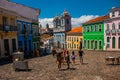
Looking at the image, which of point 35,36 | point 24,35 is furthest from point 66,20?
point 24,35

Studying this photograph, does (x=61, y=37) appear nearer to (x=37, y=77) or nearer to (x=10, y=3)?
(x=10, y=3)

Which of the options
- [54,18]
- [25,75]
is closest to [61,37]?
[54,18]

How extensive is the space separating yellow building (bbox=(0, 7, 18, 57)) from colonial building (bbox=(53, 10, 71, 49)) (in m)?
39.1

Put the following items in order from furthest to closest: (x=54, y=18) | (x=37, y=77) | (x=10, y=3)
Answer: (x=54, y=18)
(x=10, y=3)
(x=37, y=77)

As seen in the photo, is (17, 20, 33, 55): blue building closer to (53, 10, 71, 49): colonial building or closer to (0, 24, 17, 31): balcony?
(0, 24, 17, 31): balcony

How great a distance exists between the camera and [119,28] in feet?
119

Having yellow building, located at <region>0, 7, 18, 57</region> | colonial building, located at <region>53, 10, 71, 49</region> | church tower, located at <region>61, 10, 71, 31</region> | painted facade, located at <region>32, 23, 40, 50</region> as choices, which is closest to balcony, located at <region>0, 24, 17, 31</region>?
yellow building, located at <region>0, 7, 18, 57</region>

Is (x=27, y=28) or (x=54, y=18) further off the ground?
(x=54, y=18)

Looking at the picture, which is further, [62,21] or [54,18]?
[54,18]

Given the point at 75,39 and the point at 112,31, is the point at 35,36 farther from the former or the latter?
the point at 75,39

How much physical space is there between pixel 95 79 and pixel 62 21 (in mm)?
58284

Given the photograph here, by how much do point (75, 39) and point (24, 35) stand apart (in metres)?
27.0

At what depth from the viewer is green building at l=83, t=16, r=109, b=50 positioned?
4111 centimetres

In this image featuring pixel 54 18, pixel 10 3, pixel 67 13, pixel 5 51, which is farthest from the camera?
pixel 54 18
